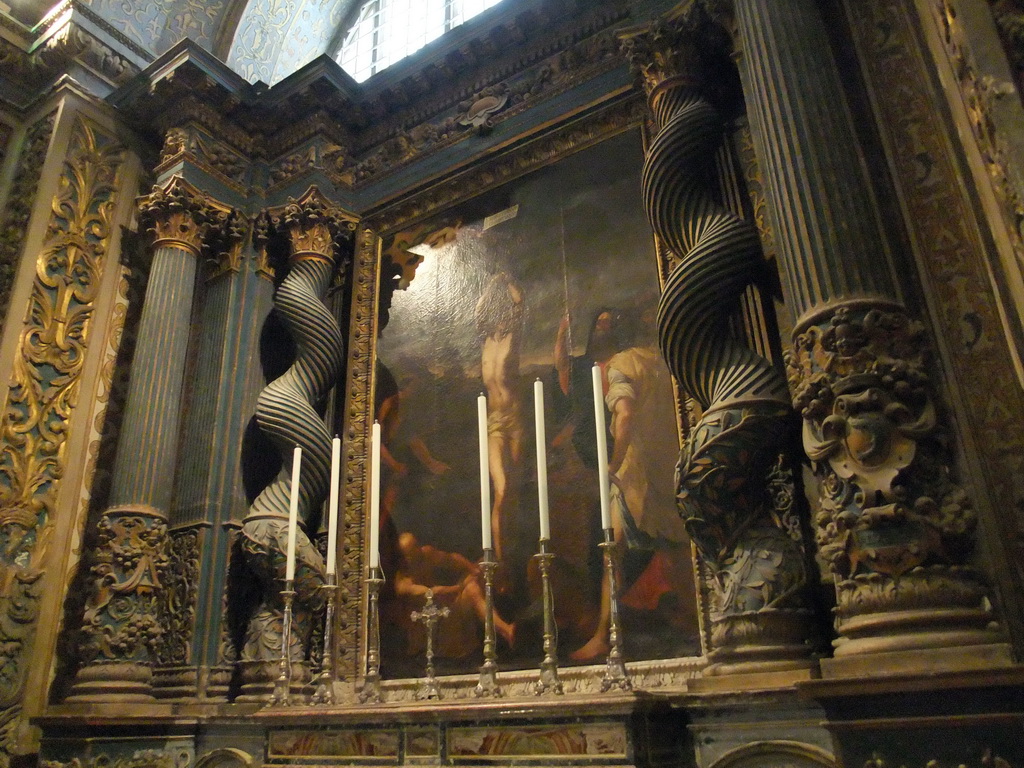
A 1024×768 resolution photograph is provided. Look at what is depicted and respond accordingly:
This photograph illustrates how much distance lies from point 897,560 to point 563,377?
2094 mm

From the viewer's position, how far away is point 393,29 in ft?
23.1

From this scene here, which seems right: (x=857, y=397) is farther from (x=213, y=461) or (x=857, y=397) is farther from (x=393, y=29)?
(x=393, y=29)

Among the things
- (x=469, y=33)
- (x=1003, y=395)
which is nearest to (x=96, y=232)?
(x=469, y=33)

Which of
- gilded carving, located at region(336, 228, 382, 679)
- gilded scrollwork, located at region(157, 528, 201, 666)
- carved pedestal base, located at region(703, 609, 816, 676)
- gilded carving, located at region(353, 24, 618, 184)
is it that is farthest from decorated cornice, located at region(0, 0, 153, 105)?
carved pedestal base, located at region(703, 609, 816, 676)

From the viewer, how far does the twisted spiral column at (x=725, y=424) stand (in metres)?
3.11

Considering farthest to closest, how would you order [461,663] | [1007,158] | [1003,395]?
[461,663] → [1003,395] → [1007,158]

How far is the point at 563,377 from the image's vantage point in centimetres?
438

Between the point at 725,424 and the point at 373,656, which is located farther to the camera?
the point at 373,656

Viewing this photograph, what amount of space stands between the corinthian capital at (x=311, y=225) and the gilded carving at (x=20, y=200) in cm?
171

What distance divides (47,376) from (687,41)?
421 centimetres

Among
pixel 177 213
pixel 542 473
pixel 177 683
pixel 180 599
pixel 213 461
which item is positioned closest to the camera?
pixel 542 473

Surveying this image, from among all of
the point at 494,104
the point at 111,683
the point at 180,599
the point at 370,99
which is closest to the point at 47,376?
the point at 180,599

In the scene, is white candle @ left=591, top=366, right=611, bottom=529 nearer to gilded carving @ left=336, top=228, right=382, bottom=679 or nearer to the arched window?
gilded carving @ left=336, top=228, right=382, bottom=679

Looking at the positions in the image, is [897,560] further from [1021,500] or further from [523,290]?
[523,290]
